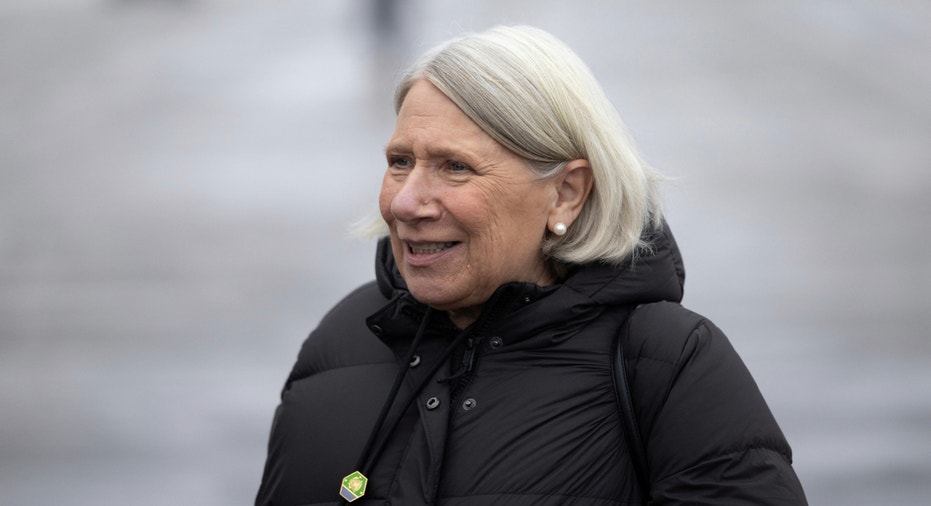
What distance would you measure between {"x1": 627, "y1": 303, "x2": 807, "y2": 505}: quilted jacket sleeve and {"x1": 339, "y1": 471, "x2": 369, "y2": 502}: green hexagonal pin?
508 millimetres

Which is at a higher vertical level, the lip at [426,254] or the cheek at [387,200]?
the cheek at [387,200]

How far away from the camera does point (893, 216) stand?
25.1 ft

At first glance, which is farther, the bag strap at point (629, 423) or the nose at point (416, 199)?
the nose at point (416, 199)

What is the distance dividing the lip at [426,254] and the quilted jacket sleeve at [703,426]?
38cm

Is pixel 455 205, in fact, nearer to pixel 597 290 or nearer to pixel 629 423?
pixel 597 290

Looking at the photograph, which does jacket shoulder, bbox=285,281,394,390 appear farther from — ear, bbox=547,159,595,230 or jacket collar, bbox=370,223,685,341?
ear, bbox=547,159,595,230

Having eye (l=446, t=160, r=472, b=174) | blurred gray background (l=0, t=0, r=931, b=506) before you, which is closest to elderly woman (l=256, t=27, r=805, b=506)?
eye (l=446, t=160, r=472, b=174)

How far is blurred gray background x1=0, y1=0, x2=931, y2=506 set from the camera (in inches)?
225

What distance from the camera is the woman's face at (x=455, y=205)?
214cm

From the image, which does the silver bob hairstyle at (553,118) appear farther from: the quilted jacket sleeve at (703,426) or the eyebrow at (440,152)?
the quilted jacket sleeve at (703,426)

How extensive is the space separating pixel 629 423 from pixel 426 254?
0.49 m

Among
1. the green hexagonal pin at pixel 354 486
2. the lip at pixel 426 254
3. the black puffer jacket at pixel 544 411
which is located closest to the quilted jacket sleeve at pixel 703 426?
the black puffer jacket at pixel 544 411

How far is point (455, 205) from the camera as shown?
214 centimetres

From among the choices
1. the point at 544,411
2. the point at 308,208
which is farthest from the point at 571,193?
the point at 308,208
